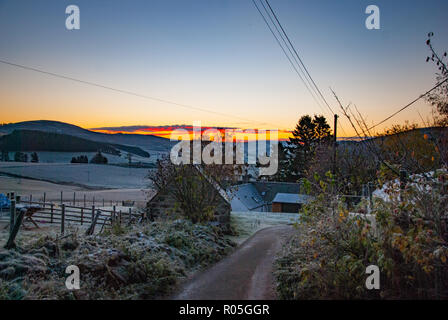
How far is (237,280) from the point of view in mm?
7918

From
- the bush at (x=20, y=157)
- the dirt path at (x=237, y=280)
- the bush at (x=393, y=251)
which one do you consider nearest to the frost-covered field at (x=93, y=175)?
the bush at (x=20, y=157)

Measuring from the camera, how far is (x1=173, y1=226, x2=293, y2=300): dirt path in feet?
22.4

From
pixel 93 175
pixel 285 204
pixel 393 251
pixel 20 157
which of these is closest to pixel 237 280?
pixel 393 251

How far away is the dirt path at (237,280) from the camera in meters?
6.81

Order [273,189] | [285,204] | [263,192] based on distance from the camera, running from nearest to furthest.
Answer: [285,204] < [273,189] < [263,192]

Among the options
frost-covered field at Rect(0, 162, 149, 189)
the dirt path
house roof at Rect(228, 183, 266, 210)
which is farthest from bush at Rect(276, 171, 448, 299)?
frost-covered field at Rect(0, 162, 149, 189)

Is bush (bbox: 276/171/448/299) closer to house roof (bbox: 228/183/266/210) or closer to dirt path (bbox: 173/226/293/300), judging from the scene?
dirt path (bbox: 173/226/293/300)

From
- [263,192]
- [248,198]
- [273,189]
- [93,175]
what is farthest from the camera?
[263,192]

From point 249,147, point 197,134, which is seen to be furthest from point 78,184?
point 197,134

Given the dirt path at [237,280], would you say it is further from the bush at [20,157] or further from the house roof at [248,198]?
the house roof at [248,198]

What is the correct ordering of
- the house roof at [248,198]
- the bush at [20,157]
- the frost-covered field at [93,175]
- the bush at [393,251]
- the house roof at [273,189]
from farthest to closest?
the house roof at [273,189], the house roof at [248,198], the frost-covered field at [93,175], the bush at [20,157], the bush at [393,251]

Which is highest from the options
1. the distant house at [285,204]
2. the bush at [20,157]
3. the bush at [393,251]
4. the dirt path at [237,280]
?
the bush at [20,157]

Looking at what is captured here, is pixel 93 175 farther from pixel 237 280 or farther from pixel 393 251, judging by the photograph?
pixel 393 251

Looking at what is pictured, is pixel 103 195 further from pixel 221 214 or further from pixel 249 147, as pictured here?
pixel 221 214
